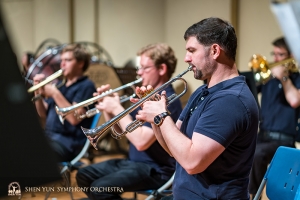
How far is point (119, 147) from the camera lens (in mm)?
6227

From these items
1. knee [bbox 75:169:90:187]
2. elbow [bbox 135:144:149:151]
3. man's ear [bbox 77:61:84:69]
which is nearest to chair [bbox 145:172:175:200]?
elbow [bbox 135:144:149:151]

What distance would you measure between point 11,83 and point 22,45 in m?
7.73

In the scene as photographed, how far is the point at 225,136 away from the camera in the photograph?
6.21 feet

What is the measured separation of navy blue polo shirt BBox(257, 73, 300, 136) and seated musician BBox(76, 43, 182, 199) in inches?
45.0

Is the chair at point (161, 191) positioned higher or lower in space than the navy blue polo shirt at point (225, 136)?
lower

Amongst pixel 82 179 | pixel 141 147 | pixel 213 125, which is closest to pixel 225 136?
pixel 213 125

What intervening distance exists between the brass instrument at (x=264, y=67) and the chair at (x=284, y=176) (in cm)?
166

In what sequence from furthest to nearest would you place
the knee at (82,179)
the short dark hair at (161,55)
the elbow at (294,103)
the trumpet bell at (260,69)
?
the trumpet bell at (260,69) → the elbow at (294,103) → the knee at (82,179) → the short dark hair at (161,55)

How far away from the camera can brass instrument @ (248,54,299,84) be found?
3.83m

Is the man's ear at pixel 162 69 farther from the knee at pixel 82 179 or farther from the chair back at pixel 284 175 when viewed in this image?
the chair back at pixel 284 175

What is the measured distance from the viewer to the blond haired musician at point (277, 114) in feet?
12.0

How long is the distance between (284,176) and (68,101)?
7.12 feet

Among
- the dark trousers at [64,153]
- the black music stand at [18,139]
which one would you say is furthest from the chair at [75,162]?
the black music stand at [18,139]

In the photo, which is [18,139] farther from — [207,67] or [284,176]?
[284,176]
